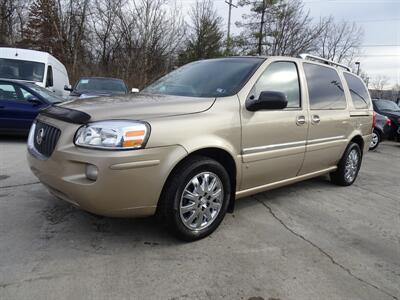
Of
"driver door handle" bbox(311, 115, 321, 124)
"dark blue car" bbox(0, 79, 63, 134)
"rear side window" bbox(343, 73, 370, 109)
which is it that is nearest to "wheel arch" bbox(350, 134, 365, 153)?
"rear side window" bbox(343, 73, 370, 109)

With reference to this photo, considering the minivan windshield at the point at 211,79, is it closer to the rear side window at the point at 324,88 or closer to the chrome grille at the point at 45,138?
the rear side window at the point at 324,88

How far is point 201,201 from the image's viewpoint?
324cm

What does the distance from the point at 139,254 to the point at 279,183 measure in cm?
191

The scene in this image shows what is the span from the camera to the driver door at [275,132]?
3.60m

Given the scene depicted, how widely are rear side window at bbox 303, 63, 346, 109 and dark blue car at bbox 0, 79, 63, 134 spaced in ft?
20.0

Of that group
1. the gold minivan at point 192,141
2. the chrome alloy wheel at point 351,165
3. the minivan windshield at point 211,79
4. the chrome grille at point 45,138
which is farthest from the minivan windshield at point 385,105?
the chrome grille at point 45,138

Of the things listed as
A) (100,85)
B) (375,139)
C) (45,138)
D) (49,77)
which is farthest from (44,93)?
Result: (375,139)

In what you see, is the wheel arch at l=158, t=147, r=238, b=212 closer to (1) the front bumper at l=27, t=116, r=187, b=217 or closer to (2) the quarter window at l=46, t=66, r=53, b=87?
(1) the front bumper at l=27, t=116, r=187, b=217

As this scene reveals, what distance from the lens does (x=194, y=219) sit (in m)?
3.24

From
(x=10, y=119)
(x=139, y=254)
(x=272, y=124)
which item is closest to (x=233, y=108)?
(x=272, y=124)

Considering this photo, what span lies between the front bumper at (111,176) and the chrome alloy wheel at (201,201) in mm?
302

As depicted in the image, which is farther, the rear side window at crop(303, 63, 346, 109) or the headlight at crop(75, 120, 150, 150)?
the rear side window at crop(303, 63, 346, 109)

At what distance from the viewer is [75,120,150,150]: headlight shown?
Answer: 2.71 m

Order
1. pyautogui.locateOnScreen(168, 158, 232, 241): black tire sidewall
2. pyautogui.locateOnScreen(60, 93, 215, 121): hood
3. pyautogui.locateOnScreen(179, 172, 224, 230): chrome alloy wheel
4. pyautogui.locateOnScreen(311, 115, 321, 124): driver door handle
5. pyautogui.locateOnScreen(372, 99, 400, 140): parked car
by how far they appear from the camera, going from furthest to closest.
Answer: pyautogui.locateOnScreen(372, 99, 400, 140): parked car, pyautogui.locateOnScreen(311, 115, 321, 124): driver door handle, pyautogui.locateOnScreen(179, 172, 224, 230): chrome alloy wheel, pyautogui.locateOnScreen(168, 158, 232, 241): black tire sidewall, pyautogui.locateOnScreen(60, 93, 215, 121): hood
